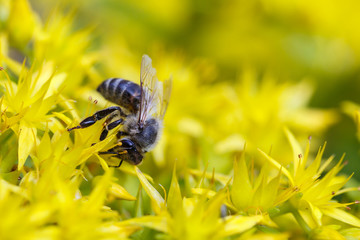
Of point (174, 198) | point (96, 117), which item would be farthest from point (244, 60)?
point (174, 198)

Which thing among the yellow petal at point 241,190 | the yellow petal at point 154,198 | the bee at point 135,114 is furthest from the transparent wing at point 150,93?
the yellow petal at point 241,190

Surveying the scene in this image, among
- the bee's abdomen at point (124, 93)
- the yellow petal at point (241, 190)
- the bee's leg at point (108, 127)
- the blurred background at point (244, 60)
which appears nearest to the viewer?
the yellow petal at point (241, 190)

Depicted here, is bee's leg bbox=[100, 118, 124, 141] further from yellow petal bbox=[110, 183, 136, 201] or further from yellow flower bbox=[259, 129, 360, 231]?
yellow flower bbox=[259, 129, 360, 231]

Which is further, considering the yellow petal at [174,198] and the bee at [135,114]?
the bee at [135,114]

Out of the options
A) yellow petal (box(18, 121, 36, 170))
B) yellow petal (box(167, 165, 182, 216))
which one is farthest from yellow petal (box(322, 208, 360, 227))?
yellow petal (box(18, 121, 36, 170))

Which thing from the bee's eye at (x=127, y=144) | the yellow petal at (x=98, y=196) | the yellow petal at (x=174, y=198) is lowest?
the yellow petal at (x=174, y=198)

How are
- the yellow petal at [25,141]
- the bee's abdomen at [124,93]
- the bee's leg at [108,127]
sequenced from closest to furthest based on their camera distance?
the yellow petal at [25,141] < the bee's leg at [108,127] < the bee's abdomen at [124,93]

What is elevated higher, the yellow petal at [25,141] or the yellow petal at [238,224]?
the yellow petal at [25,141]

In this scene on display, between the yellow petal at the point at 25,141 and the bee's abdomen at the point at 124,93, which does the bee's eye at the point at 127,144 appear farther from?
the yellow petal at the point at 25,141

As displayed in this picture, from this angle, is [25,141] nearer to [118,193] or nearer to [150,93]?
[118,193]

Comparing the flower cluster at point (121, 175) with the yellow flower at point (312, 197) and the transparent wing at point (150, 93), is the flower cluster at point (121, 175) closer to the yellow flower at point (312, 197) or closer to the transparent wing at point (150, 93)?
the yellow flower at point (312, 197)
